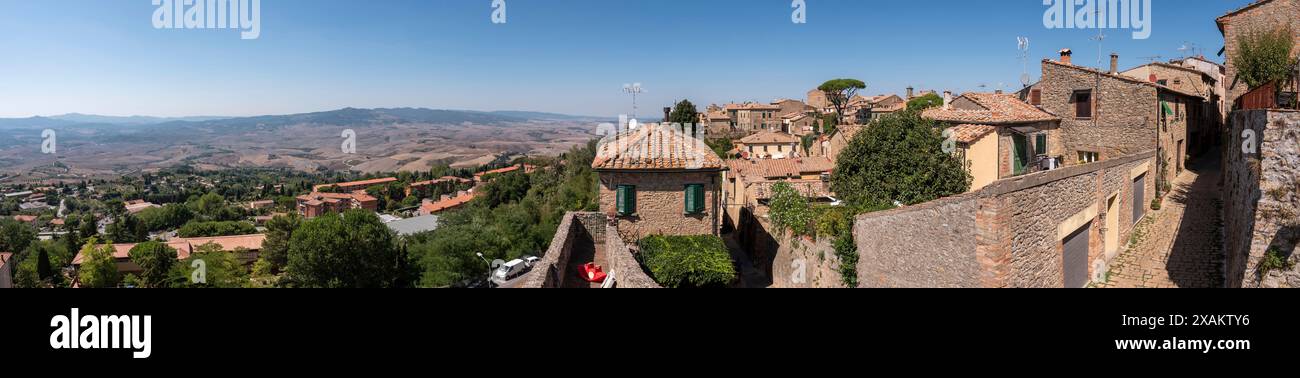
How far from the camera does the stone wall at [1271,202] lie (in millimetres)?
7137

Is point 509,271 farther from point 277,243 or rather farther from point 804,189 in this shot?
point 277,243

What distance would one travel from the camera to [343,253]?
41688 millimetres

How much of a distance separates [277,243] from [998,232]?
6295 cm

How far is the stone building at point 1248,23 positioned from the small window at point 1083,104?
3.43 m

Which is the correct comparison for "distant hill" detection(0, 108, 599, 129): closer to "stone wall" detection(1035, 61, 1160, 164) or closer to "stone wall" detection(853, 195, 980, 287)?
"stone wall" detection(1035, 61, 1160, 164)

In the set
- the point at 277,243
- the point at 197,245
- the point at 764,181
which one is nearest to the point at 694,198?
the point at 764,181

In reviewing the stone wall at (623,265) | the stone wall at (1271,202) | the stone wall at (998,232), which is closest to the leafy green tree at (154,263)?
the stone wall at (623,265)

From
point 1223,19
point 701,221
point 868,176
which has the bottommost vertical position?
point 701,221

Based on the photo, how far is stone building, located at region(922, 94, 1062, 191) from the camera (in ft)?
59.3

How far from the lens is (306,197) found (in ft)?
320

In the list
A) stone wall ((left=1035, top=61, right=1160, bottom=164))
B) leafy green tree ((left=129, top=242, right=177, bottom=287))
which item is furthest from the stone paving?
leafy green tree ((left=129, top=242, right=177, bottom=287))
